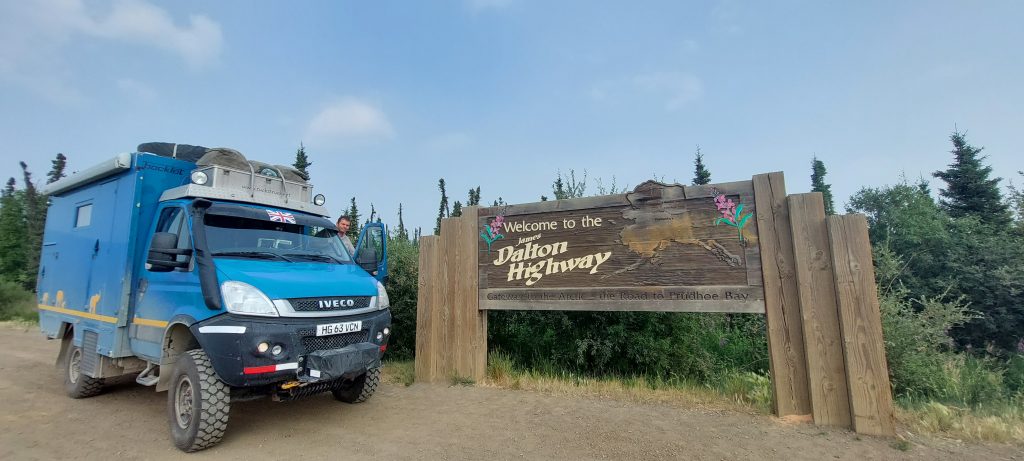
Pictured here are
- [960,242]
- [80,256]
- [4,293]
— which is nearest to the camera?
[80,256]

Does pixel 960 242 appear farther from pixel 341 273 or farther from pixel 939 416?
pixel 341 273

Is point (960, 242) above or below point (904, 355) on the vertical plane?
above

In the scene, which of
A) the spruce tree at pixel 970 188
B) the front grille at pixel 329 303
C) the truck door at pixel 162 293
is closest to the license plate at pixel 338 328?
the front grille at pixel 329 303

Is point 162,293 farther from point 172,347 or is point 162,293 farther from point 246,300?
point 246,300

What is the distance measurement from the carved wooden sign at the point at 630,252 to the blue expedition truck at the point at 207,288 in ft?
6.31

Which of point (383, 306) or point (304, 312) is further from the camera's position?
point (383, 306)

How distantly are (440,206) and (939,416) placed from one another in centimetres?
3349

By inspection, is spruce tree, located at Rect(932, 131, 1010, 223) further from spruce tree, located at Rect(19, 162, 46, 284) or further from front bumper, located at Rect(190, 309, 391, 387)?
spruce tree, located at Rect(19, 162, 46, 284)

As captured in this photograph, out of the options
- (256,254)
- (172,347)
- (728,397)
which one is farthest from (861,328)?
(172,347)

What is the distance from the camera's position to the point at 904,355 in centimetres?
636

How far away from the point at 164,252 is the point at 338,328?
182 centimetres

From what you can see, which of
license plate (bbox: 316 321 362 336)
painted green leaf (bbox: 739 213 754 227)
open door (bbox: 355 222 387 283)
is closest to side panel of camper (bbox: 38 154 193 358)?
open door (bbox: 355 222 387 283)

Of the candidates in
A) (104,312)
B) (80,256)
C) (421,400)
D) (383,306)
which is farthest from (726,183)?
(80,256)

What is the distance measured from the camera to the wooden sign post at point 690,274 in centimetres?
456
